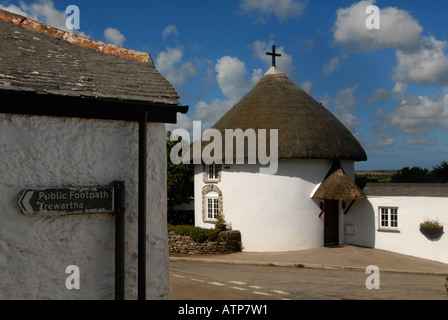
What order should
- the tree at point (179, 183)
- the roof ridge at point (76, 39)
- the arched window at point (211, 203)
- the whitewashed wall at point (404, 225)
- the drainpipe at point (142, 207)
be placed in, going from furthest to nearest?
the tree at point (179, 183), the arched window at point (211, 203), the whitewashed wall at point (404, 225), the roof ridge at point (76, 39), the drainpipe at point (142, 207)

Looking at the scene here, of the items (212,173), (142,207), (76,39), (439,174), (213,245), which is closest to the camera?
(142,207)

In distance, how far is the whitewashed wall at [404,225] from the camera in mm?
17625

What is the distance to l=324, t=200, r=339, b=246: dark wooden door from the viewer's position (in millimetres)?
20047

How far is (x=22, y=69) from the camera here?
6.16 metres

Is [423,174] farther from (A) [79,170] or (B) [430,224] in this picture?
(A) [79,170]

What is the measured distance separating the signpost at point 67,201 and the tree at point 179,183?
1942 centimetres

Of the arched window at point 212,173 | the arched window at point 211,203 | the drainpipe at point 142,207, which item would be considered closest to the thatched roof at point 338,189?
the arched window at point 211,203

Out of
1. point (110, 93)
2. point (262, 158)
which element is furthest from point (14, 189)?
point (262, 158)

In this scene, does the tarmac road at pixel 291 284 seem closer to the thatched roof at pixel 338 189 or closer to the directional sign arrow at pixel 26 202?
the thatched roof at pixel 338 189

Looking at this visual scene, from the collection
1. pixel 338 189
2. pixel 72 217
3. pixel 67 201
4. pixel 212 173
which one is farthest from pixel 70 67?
pixel 212 173

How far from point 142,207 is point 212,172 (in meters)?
15.0

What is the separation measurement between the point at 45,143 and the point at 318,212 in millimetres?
15504

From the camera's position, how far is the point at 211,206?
70.0ft
